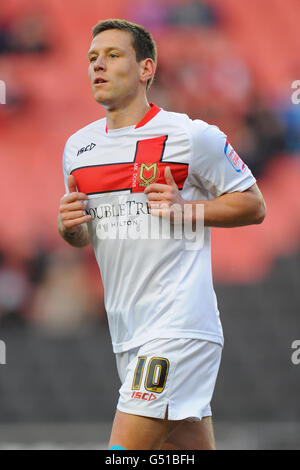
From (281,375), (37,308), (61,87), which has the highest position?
(61,87)

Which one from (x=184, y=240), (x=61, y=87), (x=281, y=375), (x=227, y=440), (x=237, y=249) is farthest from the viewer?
(x=61, y=87)

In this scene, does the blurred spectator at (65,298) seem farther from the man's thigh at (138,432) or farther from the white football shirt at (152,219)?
the man's thigh at (138,432)

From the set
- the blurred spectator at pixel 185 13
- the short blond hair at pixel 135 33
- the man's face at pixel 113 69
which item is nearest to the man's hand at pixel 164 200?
the man's face at pixel 113 69

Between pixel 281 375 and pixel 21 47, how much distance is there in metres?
3.83

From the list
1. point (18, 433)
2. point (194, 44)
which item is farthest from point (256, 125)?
point (18, 433)

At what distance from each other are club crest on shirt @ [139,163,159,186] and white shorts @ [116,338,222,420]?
1.74ft

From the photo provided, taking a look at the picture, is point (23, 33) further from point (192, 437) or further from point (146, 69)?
point (192, 437)

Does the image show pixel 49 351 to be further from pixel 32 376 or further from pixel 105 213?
pixel 105 213

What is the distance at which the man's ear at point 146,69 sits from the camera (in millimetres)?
2561

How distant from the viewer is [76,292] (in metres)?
5.89

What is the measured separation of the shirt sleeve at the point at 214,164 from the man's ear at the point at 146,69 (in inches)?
12.6

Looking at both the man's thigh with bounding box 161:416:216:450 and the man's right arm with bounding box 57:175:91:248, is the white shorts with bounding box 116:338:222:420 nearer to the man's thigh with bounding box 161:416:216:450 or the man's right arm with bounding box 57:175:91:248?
the man's thigh with bounding box 161:416:216:450

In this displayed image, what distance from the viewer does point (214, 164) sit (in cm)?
235

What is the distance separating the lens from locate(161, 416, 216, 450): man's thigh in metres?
2.39
